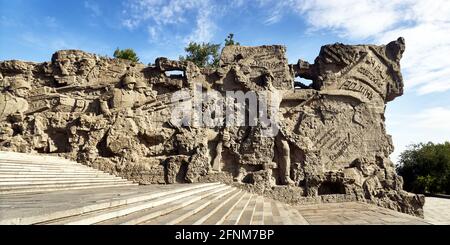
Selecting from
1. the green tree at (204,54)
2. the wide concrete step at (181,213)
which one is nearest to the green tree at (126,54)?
the green tree at (204,54)

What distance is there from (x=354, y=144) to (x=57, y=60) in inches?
435

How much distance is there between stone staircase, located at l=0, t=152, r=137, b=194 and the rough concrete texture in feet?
3.12

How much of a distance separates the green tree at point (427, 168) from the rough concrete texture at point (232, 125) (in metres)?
13.3

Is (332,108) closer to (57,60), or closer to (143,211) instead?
(143,211)

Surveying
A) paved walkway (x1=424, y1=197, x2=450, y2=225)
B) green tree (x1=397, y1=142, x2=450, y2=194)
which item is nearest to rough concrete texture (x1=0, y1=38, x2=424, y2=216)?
paved walkway (x1=424, y1=197, x2=450, y2=225)

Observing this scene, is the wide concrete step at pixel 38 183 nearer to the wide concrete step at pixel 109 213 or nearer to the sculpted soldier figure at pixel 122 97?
the wide concrete step at pixel 109 213

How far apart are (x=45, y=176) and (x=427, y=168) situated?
24569 millimetres

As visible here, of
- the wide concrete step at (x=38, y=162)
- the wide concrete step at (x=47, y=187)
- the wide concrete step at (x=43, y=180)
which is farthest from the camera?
the wide concrete step at (x=38, y=162)

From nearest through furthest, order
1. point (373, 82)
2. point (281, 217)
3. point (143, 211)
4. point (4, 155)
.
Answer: point (143, 211), point (281, 217), point (4, 155), point (373, 82)

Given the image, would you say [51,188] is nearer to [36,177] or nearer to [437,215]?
[36,177]

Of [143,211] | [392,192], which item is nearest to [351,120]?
[392,192]

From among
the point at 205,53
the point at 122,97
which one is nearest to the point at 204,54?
the point at 205,53

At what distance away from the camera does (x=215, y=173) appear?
432 inches

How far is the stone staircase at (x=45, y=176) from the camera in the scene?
Answer: 22.4 feet
